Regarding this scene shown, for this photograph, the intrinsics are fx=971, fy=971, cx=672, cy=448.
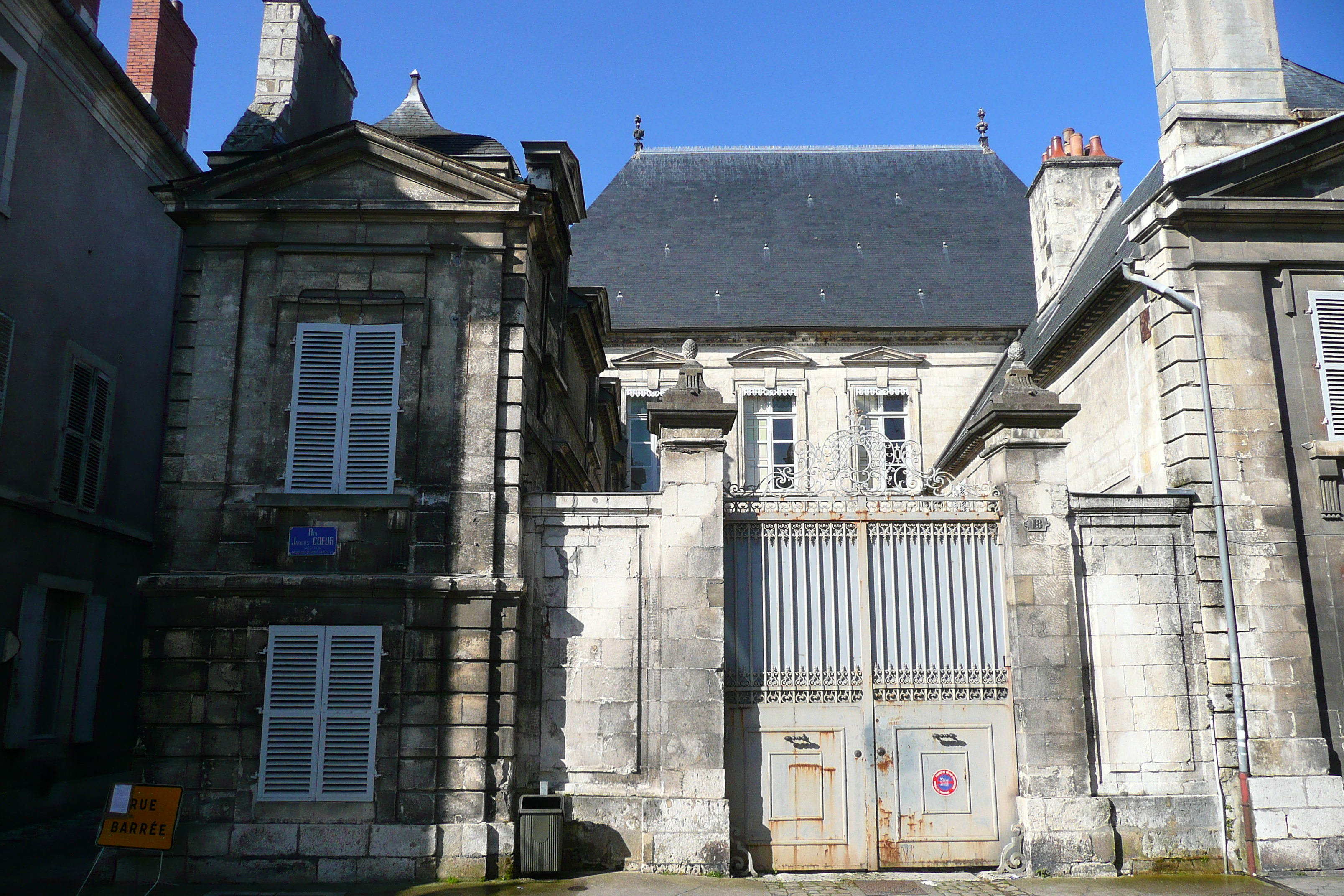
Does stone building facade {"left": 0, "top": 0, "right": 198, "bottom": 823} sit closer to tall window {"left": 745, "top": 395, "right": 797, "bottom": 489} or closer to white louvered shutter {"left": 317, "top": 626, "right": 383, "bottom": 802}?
white louvered shutter {"left": 317, "top": 626, "right": 383, "bottom": 802}

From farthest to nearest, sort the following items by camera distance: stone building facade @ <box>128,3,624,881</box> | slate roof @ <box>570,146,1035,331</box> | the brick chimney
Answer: slate roof @ <box>570,146,1035,331</box> < the brick chimney < stone building facade @ <box>128,3,624,881</box>

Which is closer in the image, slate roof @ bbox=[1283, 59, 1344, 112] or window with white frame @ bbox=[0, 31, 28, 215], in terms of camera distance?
window with white frame @ bbox=[0, 31, 28, 215]

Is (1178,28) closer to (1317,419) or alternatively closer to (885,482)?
→ (1317,419)

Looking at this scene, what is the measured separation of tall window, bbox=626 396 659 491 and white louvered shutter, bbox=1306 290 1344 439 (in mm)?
12642

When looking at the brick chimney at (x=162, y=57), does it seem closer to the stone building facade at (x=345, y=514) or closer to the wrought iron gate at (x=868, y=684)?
the stone building facade at (x=345, y=514)

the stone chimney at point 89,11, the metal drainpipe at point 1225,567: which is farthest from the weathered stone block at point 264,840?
the stone chimney at point 89,11

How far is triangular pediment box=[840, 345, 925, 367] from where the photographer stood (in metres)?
20.4

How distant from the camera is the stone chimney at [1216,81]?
10.2m

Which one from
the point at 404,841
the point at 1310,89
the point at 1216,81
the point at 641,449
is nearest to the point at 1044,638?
the point at 404,841

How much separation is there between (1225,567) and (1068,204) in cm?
1013

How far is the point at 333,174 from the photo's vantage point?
30.1ft

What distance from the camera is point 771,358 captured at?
20.4 meters

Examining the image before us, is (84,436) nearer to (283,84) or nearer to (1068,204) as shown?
(283,84)

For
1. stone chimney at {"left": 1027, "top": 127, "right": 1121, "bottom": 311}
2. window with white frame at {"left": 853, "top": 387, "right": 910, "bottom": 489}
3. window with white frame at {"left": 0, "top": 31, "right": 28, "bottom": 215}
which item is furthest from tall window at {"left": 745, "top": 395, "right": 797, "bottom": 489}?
window with white frame at {"left": 0, "top": 31, "right": 28, "bottom": 215}
